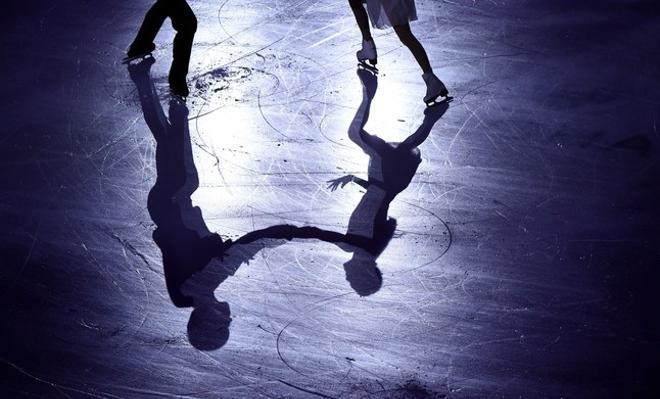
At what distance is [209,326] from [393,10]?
11.2 feet

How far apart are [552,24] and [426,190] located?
3339 millimetres

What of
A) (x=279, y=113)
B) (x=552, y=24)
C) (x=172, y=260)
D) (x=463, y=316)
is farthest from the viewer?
(x=552, y=24)

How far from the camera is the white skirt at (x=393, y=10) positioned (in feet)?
24.0

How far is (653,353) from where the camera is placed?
461 cm

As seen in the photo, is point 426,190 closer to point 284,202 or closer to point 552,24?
point 284,202

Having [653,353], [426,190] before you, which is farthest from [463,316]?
[426,190]

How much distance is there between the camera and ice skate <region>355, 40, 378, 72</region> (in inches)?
312

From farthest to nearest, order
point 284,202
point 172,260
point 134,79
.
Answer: point 134,79 < point 284,202 < point 172,260

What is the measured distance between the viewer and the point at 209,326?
490 cm

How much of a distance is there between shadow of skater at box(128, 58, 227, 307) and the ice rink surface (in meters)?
0.02

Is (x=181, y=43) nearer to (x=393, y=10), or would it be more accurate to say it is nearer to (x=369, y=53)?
(x=369, y=53)

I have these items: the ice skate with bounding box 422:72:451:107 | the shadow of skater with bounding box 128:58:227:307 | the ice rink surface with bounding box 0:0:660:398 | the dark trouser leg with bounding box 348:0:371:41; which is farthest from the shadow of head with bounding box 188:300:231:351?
the dark trouser leg with bounding box 348:0:371:41

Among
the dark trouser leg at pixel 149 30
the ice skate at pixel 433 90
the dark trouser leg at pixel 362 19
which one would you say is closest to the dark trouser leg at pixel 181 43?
the dark trouser leg at pixel 149 30

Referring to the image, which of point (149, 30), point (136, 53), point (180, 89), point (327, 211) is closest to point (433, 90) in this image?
point (327, 211)
